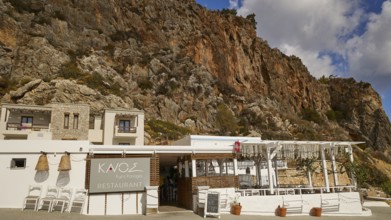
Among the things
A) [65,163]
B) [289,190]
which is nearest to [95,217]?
[65,163]

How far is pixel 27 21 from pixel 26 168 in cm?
4568

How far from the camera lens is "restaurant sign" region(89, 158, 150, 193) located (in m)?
15.7

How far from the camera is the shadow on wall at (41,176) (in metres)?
15.2

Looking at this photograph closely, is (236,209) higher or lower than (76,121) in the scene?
lower

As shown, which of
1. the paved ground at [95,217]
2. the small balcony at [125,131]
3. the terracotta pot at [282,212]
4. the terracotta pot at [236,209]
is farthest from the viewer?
the small balcony at [125,131]

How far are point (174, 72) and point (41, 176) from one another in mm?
46613

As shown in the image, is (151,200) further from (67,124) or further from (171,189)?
(67,124)

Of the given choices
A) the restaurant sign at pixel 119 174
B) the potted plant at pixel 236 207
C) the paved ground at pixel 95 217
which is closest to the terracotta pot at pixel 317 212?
the paved ground at pixel 95 217

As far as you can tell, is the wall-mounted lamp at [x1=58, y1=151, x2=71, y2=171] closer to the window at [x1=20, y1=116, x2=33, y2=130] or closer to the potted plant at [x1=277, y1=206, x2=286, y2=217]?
the potted plant at [x1=277, y1=206, x2=286, y2=217]

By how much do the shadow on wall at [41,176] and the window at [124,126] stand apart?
1753 cm

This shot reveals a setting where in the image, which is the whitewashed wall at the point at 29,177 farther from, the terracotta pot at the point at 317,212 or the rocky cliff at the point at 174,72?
the rocky cliff at the point at 174,72

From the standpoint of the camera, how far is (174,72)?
60.3 m

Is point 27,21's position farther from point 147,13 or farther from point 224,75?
point 224,75

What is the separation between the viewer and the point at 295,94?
285ft
